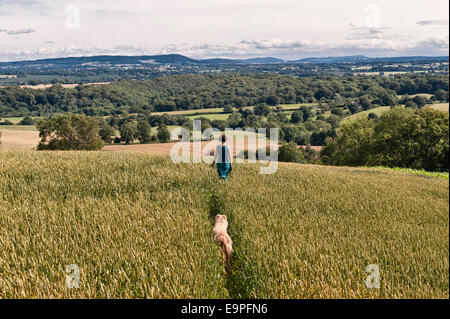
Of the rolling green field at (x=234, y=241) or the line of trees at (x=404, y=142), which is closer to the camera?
the rolling green field at (x=234, y=241)

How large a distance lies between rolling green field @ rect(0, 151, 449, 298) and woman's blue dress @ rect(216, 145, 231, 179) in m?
1.63

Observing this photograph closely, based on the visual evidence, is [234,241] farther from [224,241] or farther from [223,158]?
[223,158]

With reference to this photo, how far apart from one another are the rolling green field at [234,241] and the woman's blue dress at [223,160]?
1626 mm

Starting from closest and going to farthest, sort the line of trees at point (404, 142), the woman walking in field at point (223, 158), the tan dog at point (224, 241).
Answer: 1. the tan dog at point (224, 241)
2. the woman walking in field at point (223, 158)
3. the line of trees at point (404, 142)

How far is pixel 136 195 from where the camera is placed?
9172 millimetres

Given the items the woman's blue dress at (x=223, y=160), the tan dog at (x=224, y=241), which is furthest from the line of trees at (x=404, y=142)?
the tan dog at (x=224, y=241)

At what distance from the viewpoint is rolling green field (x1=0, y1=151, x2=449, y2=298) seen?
3.43 m

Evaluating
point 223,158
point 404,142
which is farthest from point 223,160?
point 404,142

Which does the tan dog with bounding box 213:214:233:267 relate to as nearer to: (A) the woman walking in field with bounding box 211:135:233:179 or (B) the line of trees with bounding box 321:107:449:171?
(A) the woman walking in field with bounding box 211:135:233:179

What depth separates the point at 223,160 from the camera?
11.3 meters

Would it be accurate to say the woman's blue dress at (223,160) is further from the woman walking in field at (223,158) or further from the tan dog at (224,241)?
the tan dog at (224,241)

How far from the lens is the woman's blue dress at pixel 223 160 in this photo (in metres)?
11.0

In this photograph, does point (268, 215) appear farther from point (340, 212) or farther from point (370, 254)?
point (370, 254)

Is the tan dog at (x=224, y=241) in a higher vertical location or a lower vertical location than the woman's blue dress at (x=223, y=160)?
lower
